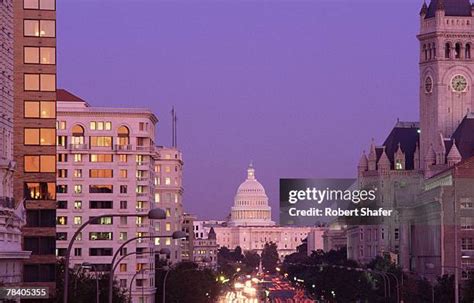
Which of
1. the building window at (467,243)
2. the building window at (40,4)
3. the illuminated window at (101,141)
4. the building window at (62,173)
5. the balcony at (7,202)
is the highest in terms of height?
the building window at (40,4)

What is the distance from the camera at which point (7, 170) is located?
7081cm

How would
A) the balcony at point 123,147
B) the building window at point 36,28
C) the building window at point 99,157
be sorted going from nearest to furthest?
the building window at point 36,28, the building window at point 99,157, the balcony at point 123,147

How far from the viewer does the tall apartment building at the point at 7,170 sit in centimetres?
7038

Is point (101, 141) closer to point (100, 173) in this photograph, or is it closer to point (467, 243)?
point (100, 173)

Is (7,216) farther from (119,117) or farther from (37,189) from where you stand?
(119,117)

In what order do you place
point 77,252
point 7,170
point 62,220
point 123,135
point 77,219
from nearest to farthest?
point 7,170 → point 77,252 → point 62,220 → point 77,219 → point 123,135

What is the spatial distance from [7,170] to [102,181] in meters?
88.9

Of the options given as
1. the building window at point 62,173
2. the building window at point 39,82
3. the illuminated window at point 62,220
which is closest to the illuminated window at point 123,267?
the illuminated window at point 62,220

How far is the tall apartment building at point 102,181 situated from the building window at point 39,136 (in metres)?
67.2

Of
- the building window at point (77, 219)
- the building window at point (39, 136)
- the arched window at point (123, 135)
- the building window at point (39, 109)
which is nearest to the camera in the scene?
the building window at point (39, 136)

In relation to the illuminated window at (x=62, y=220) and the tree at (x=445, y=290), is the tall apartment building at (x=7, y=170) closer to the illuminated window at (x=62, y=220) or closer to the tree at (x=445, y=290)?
the tree at (x=445, y=290)

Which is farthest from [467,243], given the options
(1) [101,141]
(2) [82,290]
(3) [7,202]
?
(3) [7,202]

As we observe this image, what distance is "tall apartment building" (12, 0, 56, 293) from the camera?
291 ft

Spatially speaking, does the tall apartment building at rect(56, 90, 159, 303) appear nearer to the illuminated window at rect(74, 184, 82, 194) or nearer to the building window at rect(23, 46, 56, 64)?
the illuminated window at rect(74, 184, 82, 194)
